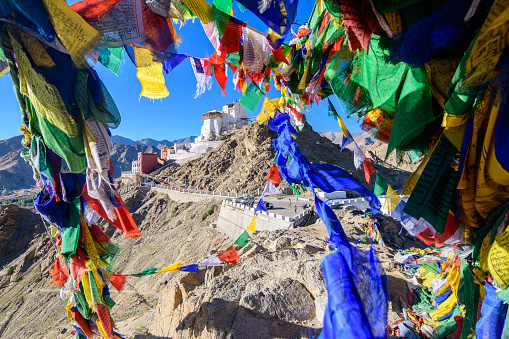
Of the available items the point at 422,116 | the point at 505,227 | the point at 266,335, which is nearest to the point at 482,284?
the point at 505,227

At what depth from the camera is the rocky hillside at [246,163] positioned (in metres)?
28.2

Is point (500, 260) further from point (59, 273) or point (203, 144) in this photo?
point (203, 144)

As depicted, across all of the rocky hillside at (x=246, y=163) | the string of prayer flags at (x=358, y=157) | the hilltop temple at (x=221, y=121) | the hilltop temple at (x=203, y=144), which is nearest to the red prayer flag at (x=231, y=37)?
the string of prayer flags at (x=358, y=157)

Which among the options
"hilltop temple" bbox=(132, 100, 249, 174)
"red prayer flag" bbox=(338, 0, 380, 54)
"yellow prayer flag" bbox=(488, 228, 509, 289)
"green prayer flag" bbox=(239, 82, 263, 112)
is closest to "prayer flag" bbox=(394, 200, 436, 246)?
"yellow prayer flag" bbox=(488, 228, 509, 289)

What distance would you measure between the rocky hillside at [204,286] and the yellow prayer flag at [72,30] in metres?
2.88

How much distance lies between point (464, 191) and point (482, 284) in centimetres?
72

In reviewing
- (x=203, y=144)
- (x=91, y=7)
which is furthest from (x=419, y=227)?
(x=203, y=144)

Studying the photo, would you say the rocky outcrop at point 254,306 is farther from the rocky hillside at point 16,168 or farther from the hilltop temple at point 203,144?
the rocky hillside at point 16,168

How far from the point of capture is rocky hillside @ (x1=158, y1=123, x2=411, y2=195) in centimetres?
2817

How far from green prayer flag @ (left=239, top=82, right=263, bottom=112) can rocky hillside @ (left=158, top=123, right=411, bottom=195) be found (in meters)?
21.5

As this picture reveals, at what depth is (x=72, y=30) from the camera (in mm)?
1680

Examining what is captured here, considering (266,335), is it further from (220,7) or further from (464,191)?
(220,7)

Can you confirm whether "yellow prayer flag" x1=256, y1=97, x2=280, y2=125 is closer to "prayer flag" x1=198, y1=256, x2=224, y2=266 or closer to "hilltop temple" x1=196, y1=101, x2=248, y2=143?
"prayer flag" x1=198, y1=256, x2=224, y2=266

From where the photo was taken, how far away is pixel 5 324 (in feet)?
50.5
